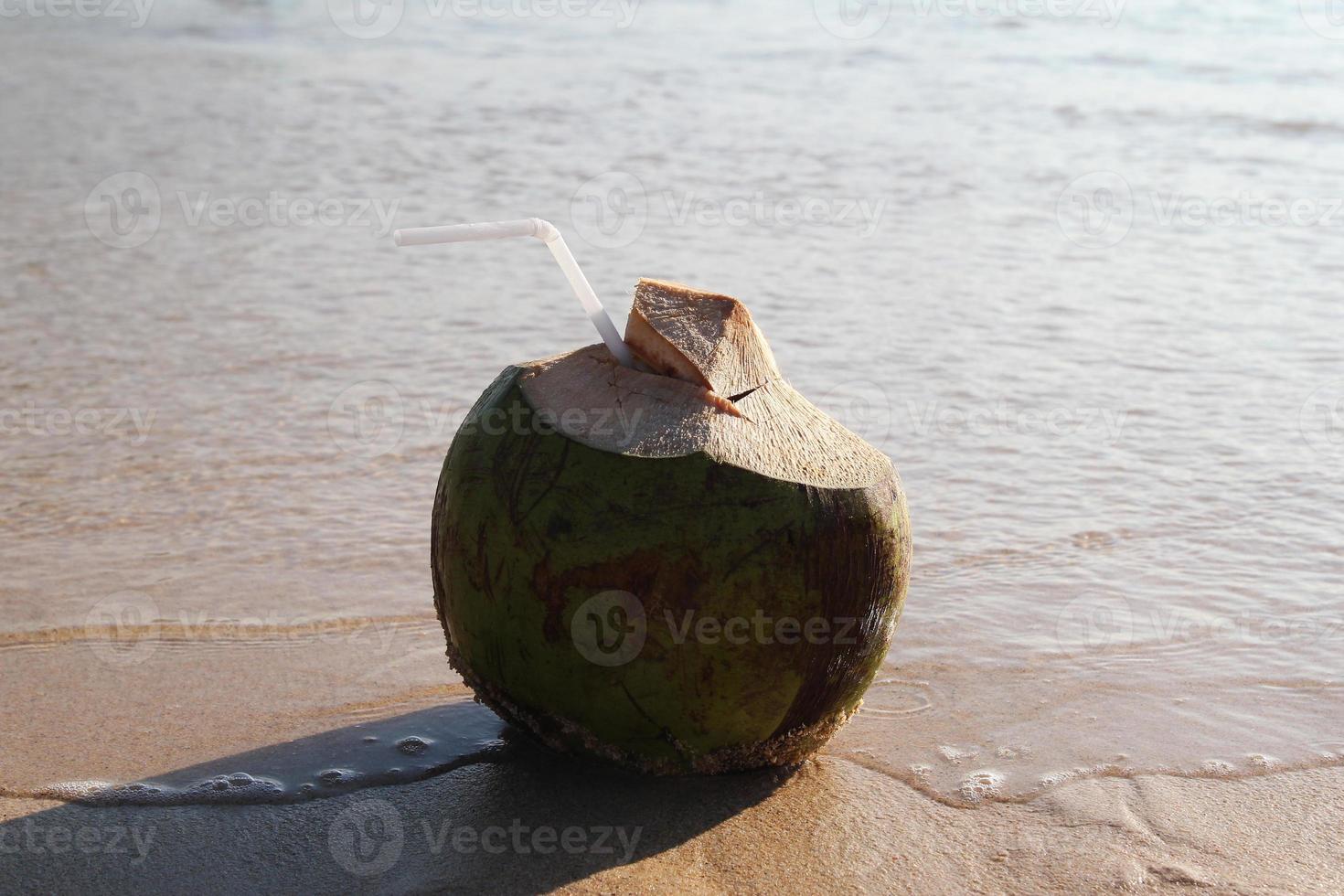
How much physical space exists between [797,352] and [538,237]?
351cm

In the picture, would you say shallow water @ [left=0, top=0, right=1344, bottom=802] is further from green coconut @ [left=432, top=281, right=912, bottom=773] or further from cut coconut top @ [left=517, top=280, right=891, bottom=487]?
cut coconut top @ [left=517, top=280, right=891, bottom=487]

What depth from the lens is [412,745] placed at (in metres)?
3.22

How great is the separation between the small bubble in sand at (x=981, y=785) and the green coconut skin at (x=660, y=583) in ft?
1.25

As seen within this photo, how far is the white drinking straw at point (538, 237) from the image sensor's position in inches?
109

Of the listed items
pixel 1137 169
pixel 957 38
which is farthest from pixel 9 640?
pixel 957 38

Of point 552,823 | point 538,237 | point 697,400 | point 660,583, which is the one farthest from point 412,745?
point 538,237

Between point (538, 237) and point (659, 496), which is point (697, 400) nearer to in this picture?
point (659, 496)

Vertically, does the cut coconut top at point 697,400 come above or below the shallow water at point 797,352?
above

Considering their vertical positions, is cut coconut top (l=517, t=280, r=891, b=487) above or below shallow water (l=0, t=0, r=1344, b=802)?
above

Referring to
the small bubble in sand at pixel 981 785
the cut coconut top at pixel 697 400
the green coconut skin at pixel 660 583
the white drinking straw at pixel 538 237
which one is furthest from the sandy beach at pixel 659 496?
the white drinking straw at pixel 538 237

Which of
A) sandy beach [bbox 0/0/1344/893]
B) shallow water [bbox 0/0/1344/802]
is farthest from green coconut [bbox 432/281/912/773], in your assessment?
shallow water [bbox 0/0/1344/802]

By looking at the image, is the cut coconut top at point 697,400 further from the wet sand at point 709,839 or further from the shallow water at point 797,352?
the shallow water at point 797,352

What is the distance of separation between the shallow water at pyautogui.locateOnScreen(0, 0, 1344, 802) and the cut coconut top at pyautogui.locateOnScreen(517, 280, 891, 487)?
841 millimetres

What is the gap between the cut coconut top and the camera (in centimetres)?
272
